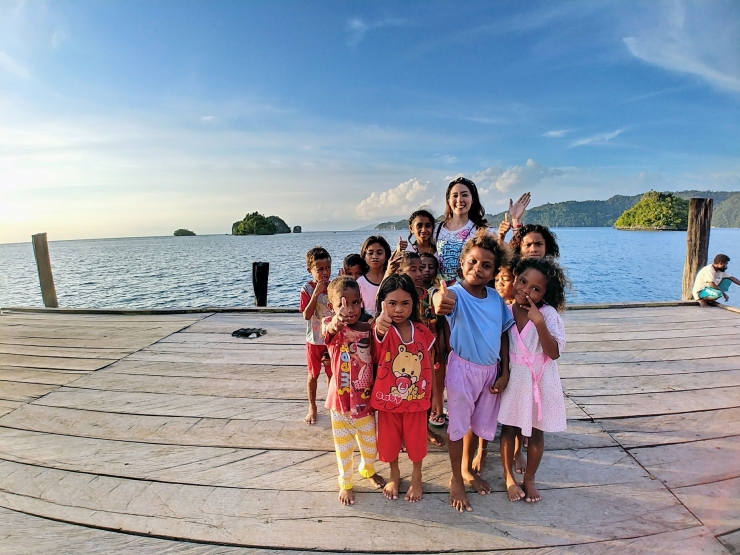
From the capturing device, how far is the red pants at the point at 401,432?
84.0 inches

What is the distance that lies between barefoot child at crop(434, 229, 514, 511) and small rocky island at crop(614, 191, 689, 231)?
354 feet

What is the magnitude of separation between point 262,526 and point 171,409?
5.48 ft

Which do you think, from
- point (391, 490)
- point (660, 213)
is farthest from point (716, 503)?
point (660, 213)

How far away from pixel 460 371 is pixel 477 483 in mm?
616

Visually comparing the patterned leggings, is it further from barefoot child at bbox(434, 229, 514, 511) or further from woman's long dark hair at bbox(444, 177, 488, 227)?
woman's long dark hair at bbox(444, 177, 488, 227)

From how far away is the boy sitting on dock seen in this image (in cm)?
627

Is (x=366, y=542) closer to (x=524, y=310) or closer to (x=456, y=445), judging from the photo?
(x=456, y=445)

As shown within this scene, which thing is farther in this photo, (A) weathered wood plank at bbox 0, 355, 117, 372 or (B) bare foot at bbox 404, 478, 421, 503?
(A) weathered wood plank at bbox 0, 355, 117, 372

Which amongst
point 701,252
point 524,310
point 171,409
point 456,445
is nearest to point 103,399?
point 171,409

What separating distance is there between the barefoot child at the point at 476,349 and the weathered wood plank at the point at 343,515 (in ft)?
1.06

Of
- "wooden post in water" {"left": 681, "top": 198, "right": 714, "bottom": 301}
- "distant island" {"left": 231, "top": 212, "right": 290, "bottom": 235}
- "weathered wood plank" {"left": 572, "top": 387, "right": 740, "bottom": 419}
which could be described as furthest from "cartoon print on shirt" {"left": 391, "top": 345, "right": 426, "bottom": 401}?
"distant island" {"left": 231, "top": 212, "right": 290, "bottom": 235}

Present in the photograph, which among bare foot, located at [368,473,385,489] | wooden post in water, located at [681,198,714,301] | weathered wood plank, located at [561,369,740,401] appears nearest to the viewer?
bare foot, located at [368,473,385,489]

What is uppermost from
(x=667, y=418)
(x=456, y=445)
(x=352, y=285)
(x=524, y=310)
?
(x=352, y=285)

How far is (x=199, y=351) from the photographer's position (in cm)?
456
